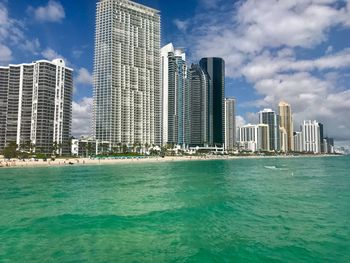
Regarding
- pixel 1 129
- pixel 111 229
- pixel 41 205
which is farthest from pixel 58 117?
pixel 111 229

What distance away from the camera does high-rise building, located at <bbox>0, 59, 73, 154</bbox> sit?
19038cm

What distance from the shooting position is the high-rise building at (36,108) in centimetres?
19038

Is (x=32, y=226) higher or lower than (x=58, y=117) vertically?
lower

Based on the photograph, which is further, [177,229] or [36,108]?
[36,108]

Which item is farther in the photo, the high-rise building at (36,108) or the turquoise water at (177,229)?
the high-rise building at (36,108)

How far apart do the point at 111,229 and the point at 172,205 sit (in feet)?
37.8

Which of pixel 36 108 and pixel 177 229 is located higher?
pixel 36 108

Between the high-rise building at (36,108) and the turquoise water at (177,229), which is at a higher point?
the high-rise building at (36,108)

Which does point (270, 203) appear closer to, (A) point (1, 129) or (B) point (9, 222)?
(B) point (9, 222)

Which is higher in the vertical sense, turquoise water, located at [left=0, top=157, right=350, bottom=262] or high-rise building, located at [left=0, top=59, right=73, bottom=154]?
high-rise building, located at [left=0, top=59, right=73, bottom=154]

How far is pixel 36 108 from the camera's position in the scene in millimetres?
190875

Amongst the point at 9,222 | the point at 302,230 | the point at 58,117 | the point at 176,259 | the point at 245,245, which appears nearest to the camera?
the point at 176,259

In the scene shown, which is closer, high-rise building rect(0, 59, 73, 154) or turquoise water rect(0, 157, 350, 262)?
turquoise water rect(0, 157, 350, 262)

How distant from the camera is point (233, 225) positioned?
2461 centimetres
